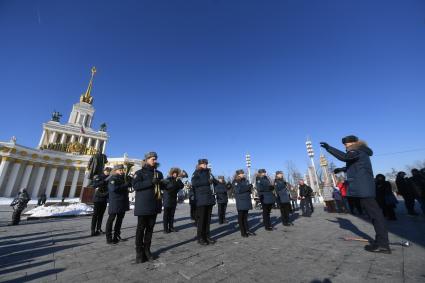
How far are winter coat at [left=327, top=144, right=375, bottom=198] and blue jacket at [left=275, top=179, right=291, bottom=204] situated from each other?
13.8 ft

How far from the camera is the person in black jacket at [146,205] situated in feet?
12.5

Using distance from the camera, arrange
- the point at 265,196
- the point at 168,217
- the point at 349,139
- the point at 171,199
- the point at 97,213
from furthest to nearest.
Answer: the point at 171,199
the point at 265,196
the point at 168,217
the point at 97,213
the point at 349,139

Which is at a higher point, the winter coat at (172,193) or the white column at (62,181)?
the white column at (62,181)

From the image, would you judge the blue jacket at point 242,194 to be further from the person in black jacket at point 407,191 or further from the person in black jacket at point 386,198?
the person in black jacket at point 407,191

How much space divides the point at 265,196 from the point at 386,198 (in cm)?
570

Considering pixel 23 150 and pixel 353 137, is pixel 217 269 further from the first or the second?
pixel 23 150

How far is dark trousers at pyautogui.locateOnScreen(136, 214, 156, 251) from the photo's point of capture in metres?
3.76

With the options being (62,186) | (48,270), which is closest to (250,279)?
(48,270)

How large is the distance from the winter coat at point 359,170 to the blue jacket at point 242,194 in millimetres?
2886

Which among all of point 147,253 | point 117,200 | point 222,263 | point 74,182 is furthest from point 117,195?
point 74,182

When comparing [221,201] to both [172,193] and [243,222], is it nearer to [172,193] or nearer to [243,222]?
[172,193]

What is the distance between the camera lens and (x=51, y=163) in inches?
2074

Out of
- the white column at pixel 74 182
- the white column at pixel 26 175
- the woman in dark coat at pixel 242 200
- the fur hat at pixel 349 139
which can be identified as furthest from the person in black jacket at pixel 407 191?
the white column at pixel 26 175

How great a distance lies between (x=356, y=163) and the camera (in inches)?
169
